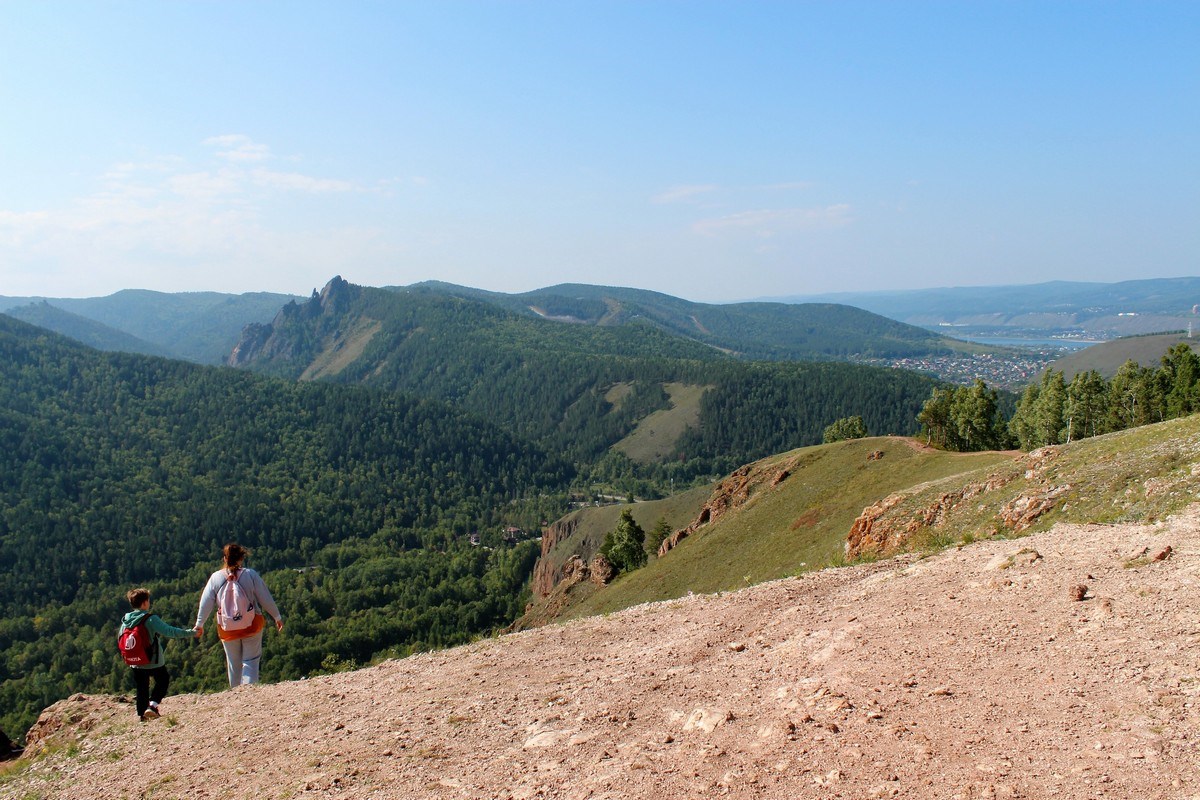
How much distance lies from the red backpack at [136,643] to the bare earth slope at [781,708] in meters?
1.61

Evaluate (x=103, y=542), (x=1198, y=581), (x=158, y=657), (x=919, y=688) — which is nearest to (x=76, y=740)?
(x=158, y=657)

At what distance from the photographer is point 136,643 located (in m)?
13.6

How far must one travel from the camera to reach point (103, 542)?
137 meters

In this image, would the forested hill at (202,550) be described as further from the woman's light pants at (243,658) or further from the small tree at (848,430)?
the woman's light pants at (243,658)

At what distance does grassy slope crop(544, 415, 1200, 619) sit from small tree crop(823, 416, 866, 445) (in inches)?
1047

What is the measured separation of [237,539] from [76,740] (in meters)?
153

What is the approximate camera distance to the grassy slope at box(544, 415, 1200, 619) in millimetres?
21480

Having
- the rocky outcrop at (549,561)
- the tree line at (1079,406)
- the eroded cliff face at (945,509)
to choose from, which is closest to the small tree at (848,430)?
the tree line at (1079,406)

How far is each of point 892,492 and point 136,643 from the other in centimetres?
4111

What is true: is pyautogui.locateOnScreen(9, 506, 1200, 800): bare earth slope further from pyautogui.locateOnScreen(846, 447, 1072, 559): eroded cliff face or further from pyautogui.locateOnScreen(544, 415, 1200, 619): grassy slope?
pyautogui.locateOnScreen(846, 447, 1072, 559): eroded cliff face

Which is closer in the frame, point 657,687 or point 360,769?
point 360,769

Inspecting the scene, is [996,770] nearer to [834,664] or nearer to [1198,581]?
[834,664]

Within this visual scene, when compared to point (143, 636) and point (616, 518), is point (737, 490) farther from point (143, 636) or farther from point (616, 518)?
point (143, 636)

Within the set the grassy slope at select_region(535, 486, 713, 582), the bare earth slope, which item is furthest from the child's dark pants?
the grassy slope at select_region(535, 486, 713, 582)
